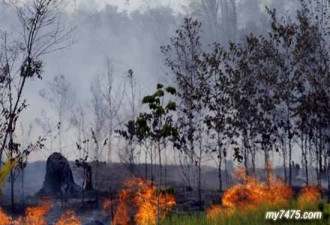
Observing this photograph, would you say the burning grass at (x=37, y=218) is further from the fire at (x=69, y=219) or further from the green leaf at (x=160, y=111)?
the green leaf at (x=160, y=111)

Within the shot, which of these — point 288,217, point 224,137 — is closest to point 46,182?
point 224,137

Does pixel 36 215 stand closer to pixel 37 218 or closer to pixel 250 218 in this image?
pixel 37 218

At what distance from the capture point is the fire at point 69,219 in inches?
1343

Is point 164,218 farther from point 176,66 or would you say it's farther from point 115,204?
point 176,66

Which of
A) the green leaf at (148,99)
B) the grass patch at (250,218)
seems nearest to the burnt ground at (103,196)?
the grass patch at (250,218)

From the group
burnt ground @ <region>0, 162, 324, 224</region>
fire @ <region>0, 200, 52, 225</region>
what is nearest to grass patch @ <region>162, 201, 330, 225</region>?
burnt ground @ <region>0, 162, 324, 224</region>

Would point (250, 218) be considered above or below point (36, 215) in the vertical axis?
above

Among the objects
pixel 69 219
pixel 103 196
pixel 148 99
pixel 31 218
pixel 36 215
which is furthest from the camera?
pixel 103 196

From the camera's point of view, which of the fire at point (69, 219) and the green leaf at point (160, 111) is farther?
the fire at point (69, 219)

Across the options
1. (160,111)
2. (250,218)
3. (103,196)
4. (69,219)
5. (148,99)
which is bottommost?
(69,219)

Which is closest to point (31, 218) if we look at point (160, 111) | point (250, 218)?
point (160, 111)

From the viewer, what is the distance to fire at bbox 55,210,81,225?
112ft

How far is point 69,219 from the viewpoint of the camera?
35.2 meters

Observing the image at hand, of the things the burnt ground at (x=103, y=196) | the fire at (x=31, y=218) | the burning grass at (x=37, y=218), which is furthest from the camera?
the burnt ground at (x=103, y=196)
